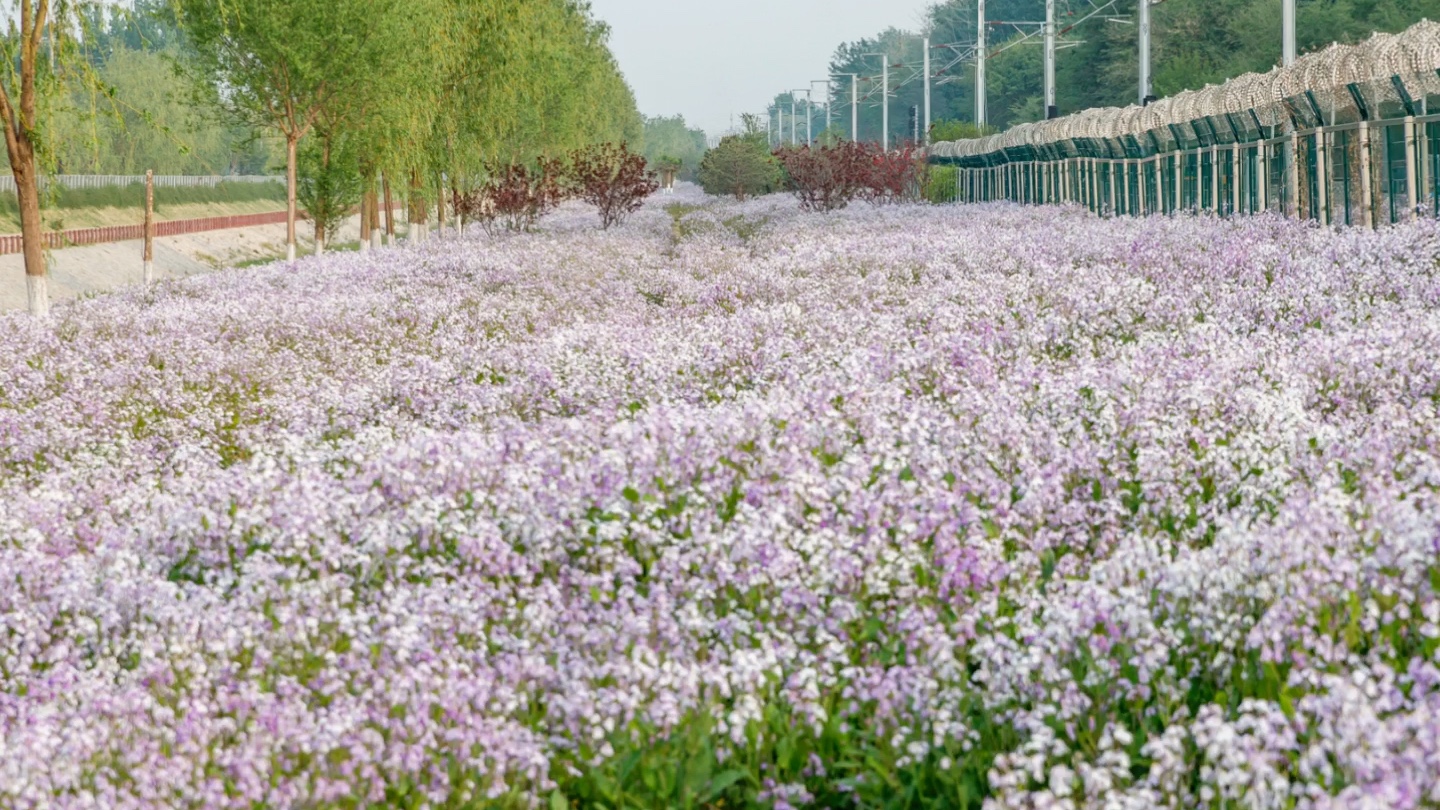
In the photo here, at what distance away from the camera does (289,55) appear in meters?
33.2

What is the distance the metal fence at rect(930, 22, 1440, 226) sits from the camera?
818 inches

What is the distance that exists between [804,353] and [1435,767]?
28.4 feet

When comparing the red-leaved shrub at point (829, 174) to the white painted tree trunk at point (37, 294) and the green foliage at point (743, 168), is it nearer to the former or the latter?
the green foliage at point (743, 168)

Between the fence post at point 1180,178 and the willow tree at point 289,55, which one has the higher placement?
the willow tree at point 289,55

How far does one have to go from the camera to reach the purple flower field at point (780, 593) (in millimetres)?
4328

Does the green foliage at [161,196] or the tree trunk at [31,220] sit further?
the green foliage at [161,196]

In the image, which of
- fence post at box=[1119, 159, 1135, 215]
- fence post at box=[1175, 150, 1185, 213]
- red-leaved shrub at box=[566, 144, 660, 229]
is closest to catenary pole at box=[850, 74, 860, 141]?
fence post at box=[1119, 159, 1135, 215]

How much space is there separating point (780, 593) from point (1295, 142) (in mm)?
23908

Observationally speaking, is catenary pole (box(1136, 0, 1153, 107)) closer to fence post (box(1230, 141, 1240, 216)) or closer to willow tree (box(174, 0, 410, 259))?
fence post (box(1230, 141, 1240, 216))

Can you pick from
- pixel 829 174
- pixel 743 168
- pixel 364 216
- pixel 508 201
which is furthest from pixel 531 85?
pixel 743 168

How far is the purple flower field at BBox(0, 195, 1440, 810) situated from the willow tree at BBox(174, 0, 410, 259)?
24161 mm

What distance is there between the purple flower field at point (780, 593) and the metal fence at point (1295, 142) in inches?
449

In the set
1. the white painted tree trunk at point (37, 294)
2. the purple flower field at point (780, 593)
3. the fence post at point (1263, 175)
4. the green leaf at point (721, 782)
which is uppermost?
the fence post at point (1263, 175)

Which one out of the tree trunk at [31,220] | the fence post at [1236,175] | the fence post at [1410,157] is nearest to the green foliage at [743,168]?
the fence post at [1236,175]
